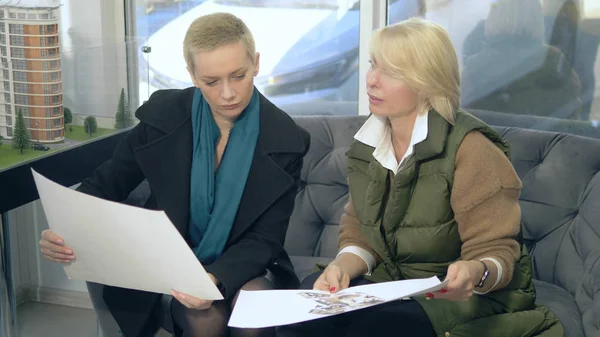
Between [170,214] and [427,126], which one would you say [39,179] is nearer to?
[170,214]

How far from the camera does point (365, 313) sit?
173 cm

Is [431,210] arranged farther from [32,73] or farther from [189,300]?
[32,73]

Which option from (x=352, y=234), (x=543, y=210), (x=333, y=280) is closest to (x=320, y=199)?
(x=352, y=234)

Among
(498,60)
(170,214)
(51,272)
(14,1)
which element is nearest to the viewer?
(170,214)

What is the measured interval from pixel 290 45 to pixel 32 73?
3.63 ft

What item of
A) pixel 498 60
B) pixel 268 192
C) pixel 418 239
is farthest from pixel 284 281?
pixel 498 60

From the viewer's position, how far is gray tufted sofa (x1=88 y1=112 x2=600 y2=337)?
6.86 feet

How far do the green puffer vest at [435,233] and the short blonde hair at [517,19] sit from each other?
41.2 inches

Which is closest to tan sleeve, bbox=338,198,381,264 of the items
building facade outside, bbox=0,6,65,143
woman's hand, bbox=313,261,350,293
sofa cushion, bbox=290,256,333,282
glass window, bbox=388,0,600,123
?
woman's hand, bbox=313,261,350,293

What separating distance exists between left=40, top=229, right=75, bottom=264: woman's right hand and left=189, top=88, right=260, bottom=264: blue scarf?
313 mm

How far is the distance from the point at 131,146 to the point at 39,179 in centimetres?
35

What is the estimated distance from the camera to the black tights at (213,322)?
5.93ft

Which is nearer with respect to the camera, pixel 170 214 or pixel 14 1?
pixel 170 214

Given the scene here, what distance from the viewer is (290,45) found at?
299cm
